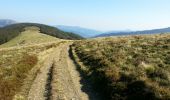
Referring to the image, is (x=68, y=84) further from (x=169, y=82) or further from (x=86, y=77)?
(x=169, y=82)

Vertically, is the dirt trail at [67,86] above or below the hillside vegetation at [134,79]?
below

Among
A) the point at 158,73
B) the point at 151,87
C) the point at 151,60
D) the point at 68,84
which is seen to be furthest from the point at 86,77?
the point at 151,87

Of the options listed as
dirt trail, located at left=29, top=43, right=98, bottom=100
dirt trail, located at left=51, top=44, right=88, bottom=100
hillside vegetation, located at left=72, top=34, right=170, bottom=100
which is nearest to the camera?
hillside vegetation, located at left=72, top=34, right=170, bottom=100

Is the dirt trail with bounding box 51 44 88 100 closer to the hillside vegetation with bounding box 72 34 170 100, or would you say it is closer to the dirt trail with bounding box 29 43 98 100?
the dirt trail with bounding box 29 43 98 100

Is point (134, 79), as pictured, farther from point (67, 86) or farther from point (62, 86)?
point (62, 86)

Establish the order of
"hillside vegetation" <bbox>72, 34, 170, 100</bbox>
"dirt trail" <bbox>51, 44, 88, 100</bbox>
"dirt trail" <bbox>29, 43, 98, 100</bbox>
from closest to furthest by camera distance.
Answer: "hillside vegetation" <bbox>72, 34, 170, 100</bbox>
"dirt trail" <bbox>51, 44, 88, 100</bbox>
"dirt trail" <bbox>29, 43, 98, 100</bbox>

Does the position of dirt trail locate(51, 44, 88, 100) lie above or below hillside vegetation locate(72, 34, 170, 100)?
below

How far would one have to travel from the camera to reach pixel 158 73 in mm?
20312

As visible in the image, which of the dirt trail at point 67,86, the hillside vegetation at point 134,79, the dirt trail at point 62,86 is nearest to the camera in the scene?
the hillside vegetation at point 134,79

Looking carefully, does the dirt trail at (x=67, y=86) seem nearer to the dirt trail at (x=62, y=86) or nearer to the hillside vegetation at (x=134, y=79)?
the dirt trail at (x=62, y=86)

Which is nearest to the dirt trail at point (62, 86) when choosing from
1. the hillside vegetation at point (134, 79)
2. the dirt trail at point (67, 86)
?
the dirt trail at point (67, 86)

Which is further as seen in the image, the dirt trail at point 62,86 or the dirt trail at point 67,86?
the dirt trail at point 62,86

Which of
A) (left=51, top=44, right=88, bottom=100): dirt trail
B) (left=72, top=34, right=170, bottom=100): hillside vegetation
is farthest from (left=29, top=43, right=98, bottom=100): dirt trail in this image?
(left=72, top=34, right=170, bottom=100): hillside vegetation

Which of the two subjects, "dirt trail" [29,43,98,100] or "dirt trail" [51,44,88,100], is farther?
"dirt trail" [29,43,98,100]
